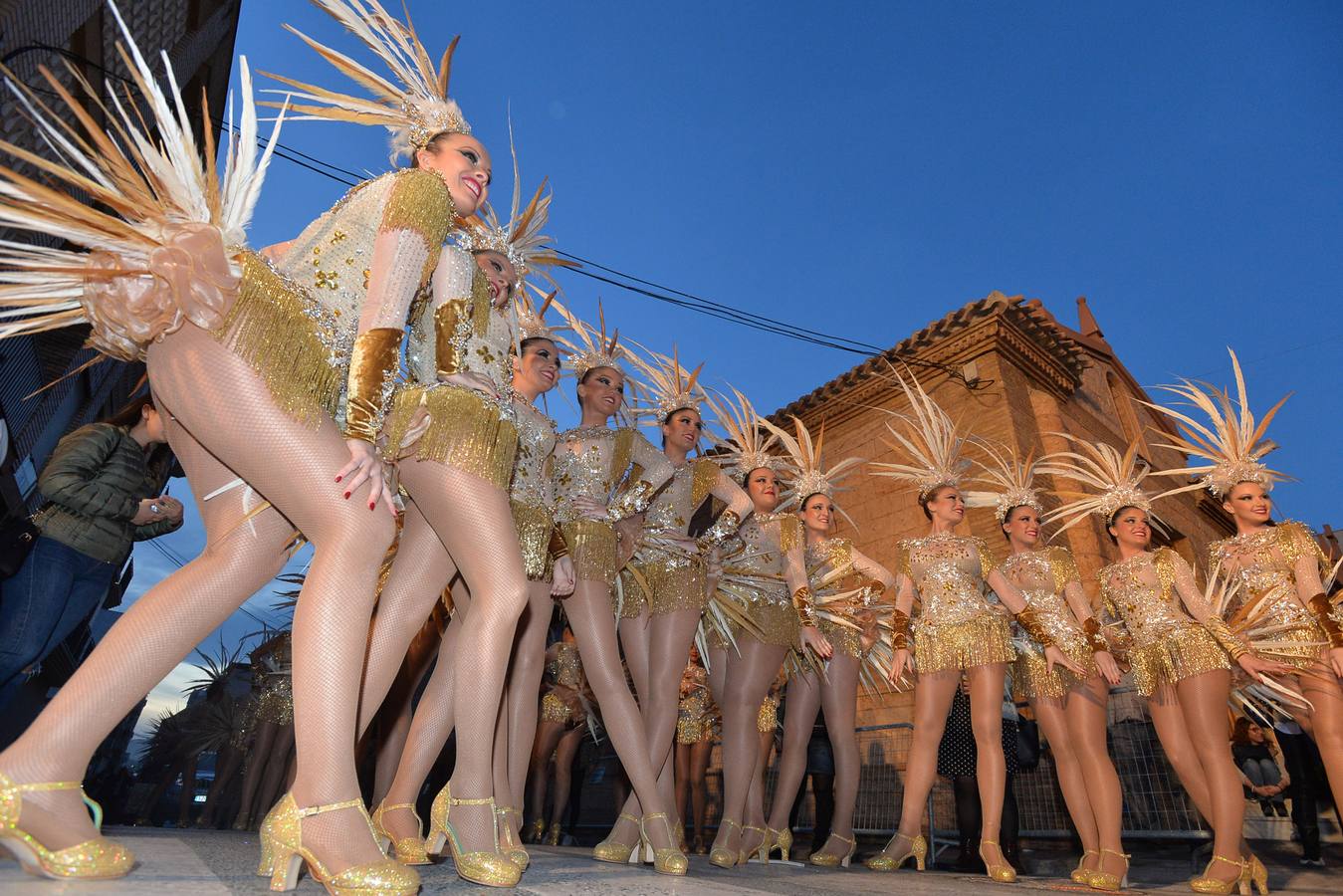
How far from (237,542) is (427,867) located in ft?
4.60

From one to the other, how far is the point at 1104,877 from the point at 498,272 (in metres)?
4.36

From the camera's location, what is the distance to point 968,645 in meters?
4.98

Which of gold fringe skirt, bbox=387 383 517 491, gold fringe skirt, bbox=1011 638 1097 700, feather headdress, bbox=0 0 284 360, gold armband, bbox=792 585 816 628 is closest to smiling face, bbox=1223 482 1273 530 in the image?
gold fringe skirt, bbox=1011 638 1097 700

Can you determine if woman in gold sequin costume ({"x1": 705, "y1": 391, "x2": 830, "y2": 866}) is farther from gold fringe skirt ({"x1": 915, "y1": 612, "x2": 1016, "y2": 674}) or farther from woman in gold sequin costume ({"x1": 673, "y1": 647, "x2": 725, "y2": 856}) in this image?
woman in gold sequin costume ({"x1": 673, "y1": 647, "x2": 725, "y2": 856})

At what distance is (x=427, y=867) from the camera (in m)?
2.82

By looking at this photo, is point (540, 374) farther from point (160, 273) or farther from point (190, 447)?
→ point (160, 273)

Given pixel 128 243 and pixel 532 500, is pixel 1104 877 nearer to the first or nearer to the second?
pixel 532 500

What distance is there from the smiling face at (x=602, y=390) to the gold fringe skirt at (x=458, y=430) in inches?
83.4

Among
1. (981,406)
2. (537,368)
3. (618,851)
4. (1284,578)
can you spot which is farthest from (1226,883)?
(981,406)

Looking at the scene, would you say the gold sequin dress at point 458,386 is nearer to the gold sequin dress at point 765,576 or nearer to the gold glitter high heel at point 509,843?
the gold glitter high heel at point 509,843

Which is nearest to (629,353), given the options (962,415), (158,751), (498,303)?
(498,303)

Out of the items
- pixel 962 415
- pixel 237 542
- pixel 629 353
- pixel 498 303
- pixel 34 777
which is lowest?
pixel 34 777

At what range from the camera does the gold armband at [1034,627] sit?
16.1 feet

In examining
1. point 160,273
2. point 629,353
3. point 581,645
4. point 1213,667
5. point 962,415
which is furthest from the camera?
point 962,415
